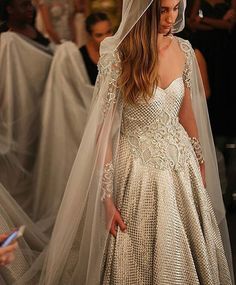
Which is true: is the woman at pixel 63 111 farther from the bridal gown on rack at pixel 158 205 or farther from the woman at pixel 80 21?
the bridal gown on rack at pixel 158 205

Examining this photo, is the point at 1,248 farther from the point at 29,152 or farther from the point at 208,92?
the point at 208,92

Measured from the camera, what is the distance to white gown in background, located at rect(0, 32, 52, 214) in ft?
8.48

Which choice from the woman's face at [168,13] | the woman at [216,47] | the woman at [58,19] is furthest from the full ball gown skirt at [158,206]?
the woman at [58,19]

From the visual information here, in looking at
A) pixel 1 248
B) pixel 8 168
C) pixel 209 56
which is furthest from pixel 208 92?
pixel 1 248

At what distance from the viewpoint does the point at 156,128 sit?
175 centimetres

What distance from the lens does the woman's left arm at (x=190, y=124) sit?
1932 millimetres

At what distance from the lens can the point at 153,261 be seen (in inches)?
66.7

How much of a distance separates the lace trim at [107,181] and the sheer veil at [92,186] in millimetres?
16

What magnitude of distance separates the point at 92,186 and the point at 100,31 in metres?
1.14

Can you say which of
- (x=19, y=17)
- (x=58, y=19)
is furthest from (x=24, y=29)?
(x=58, y=19)

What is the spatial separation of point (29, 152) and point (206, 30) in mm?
1258

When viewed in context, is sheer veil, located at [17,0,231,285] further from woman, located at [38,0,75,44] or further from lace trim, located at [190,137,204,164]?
woman, located at [38,0,75,44]

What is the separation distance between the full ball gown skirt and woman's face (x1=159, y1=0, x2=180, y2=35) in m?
0.23

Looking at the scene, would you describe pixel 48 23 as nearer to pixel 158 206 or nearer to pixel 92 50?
pixel 92 50
